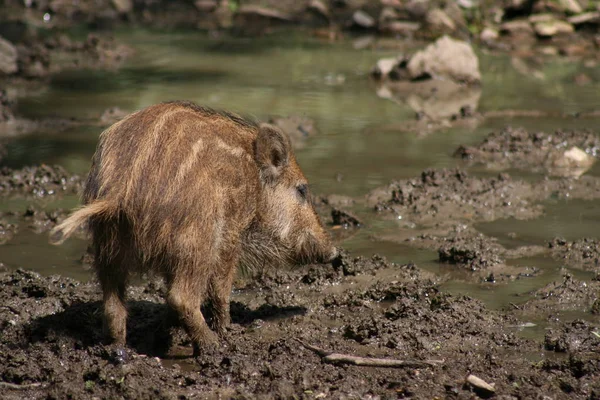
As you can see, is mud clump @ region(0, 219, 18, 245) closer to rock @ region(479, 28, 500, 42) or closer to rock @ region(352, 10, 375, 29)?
rock @ region(479, 28, 500, 42)

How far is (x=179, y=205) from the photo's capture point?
449cm

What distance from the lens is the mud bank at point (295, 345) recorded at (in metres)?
4.39

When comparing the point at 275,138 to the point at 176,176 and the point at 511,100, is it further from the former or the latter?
the point at 511,100

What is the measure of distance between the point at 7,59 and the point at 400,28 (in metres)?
6.97

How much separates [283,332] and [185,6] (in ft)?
52.9

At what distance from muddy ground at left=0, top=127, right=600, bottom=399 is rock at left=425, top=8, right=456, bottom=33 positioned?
9.82 metres

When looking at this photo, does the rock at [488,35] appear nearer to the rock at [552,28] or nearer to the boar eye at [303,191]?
the rock at [552,28]

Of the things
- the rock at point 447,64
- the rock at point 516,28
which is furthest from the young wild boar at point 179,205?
the rock at point 516,28

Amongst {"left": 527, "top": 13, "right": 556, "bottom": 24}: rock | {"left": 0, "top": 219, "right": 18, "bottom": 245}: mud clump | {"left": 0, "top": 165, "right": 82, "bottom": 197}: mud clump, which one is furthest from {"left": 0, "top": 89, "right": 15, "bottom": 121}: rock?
{"left": 527, "top": 13, "right": 556, "bottom": 24}: rock

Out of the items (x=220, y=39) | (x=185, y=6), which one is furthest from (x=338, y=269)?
(x=185, y=6)

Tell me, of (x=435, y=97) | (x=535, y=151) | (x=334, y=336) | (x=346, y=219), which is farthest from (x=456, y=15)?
(x=334, y=336)

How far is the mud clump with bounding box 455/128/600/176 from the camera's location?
8.51m

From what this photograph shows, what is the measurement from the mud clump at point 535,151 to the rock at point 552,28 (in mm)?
6797

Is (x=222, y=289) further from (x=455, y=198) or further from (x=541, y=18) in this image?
(x=541, y=18)
